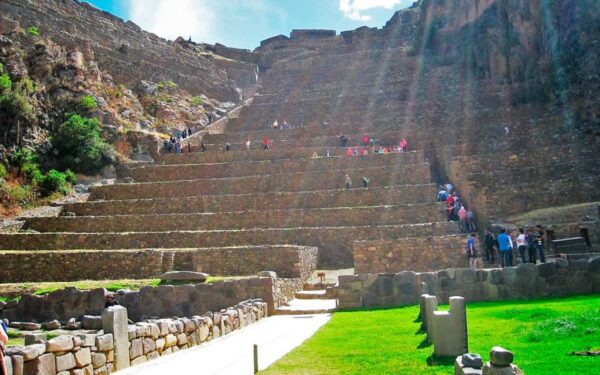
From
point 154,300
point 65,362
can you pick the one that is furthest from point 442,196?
point 65,362

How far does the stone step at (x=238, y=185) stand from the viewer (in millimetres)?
31344

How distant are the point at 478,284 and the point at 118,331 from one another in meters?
9.26

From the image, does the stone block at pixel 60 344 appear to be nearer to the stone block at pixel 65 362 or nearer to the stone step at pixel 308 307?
the stone block at pixel 65 362

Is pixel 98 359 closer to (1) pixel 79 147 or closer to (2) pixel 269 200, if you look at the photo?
(2) pixel 269 200

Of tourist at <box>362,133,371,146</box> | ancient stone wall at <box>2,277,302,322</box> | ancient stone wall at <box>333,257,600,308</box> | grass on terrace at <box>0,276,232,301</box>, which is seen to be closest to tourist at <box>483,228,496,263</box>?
ancient stone wall at <box>333,257,600,308</box>

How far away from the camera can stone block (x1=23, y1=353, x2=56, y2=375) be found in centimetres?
728

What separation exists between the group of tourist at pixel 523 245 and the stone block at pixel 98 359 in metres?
13.8

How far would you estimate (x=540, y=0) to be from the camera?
36.2 meters

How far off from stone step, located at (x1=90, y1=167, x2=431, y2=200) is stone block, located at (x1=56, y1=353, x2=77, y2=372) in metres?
23.6

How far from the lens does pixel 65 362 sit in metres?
7.98

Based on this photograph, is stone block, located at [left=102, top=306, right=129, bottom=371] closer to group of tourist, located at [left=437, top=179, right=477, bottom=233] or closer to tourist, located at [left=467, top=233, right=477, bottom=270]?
tourist, located at [left=467, top=233, right=477, bottom=270]

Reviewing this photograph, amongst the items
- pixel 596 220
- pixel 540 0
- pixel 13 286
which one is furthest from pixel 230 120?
pixel 596 220

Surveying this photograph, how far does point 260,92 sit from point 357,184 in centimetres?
2573

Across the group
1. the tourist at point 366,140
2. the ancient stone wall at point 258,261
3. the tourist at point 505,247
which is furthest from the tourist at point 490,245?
the tourist at point 366,140
